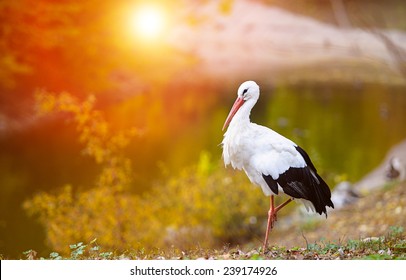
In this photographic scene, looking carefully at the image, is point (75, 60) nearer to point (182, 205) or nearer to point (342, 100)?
→ point (182, 205)

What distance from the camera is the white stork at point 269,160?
3721mm

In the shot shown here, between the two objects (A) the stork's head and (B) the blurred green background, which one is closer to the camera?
(A) the stork's head

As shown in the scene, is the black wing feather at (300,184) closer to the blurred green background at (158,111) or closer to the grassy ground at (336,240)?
the grassy ground at (336,240)

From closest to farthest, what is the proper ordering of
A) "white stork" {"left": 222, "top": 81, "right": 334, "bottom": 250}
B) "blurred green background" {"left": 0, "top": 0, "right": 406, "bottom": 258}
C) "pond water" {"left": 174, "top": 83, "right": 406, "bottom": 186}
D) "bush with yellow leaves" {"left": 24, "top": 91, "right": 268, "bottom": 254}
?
"white stork" {"left": 222, "top": 81, "right": 334, "bottom": 250}, "bush with yellow leaves" {"left": 24, "top": 91, "right": 268, "bottom": 254}, "blurred green background" {"left": 0, "top": 0, "right": 406, "bottom": 258}, "pond water" {"left": 174, "top": 83, "right": 406, "bottom": 186}

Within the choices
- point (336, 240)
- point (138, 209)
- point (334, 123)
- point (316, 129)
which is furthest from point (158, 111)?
point (336, 240)

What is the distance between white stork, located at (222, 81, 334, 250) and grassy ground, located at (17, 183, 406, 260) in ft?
0.80

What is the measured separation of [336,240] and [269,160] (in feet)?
5.01

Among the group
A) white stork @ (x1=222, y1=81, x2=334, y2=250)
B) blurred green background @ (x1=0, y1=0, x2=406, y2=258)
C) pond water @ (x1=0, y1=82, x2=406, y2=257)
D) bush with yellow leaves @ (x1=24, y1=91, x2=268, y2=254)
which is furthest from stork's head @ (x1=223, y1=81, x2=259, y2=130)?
pond water @ (x1=0, y1=82, x2=406, y2=257)

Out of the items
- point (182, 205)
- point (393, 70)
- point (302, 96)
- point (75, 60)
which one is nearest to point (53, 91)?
point (75, 60)

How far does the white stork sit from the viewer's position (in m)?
3.72

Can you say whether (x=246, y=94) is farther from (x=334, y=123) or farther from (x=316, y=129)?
(x=334, y=123)

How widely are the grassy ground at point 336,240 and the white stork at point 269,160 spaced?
24 cm

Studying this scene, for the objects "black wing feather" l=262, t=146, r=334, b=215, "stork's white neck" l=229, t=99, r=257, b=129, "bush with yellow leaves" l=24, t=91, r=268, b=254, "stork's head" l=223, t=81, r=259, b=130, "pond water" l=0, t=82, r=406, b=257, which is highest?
"pond water" l=0, t=82, r=406, b=257

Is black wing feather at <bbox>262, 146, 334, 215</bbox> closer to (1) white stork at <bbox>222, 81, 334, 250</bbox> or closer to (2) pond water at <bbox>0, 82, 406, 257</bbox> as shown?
(1) white stork at <bbox>222, 81, 334, 250</bbox>
